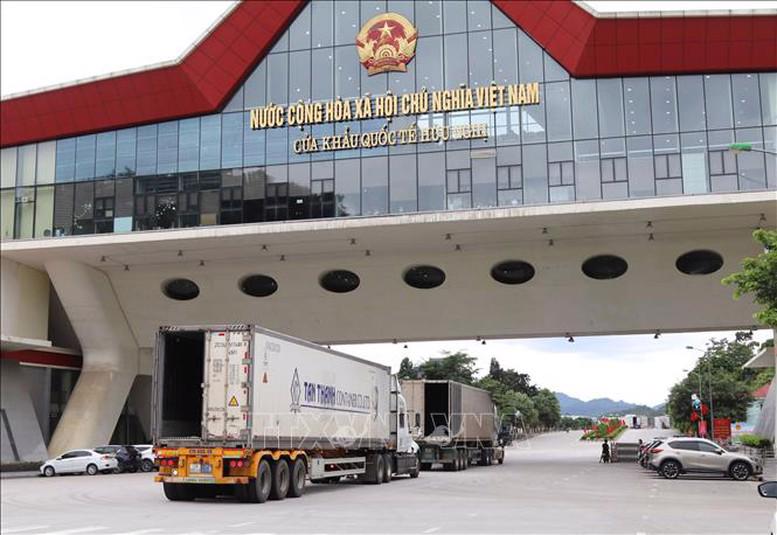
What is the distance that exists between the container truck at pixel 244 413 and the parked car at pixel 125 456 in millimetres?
15282

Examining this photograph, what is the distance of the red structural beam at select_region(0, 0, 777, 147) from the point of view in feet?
105

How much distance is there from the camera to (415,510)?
57.7ft

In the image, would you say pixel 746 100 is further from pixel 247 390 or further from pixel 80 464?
pixel 80 464

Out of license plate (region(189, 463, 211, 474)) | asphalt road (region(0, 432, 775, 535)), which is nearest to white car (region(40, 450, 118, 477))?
asphalt road (region(0, 432, 775, 535))

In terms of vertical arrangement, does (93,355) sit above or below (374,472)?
above

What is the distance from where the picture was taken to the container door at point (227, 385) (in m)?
18.7

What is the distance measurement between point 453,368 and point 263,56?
53847 mm

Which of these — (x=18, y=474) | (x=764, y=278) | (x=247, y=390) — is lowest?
(x=18, y=474)

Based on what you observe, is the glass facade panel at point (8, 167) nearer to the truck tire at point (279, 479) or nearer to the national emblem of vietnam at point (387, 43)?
the national emblem of vietnam at point (387, 43)

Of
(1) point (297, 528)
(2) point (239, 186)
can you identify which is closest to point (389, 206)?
(2) point (239, 186)

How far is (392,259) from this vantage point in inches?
1476

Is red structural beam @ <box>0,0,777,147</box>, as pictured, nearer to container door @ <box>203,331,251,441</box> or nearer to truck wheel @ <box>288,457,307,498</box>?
container door @ <box>203,331,251,441</box>

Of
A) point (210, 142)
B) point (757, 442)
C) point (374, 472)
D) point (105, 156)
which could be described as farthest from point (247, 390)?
point (757, 442)

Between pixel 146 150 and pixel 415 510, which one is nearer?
pixel 415 510
